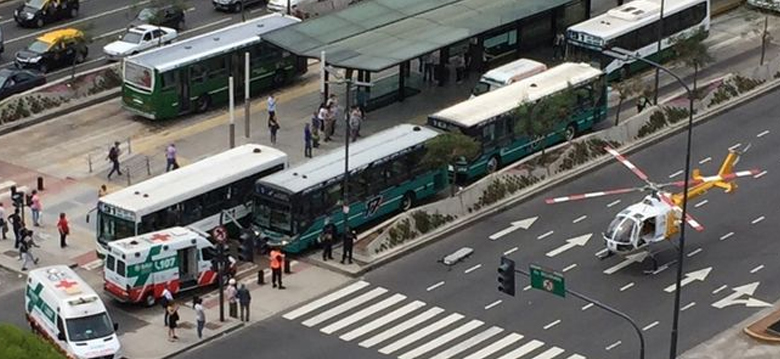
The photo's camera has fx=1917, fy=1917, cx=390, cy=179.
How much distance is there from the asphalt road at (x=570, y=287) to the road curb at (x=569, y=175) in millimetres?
286

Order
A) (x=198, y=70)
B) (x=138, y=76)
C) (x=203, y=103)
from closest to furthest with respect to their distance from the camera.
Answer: (x=138, y=76)
(x=198, y=70)
(x=203, y=103)

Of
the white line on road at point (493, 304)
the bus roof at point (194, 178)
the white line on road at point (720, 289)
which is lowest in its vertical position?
the white line on road at point (493, 304)

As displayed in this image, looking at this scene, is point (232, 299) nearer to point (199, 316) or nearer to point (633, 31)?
point (199, 316)

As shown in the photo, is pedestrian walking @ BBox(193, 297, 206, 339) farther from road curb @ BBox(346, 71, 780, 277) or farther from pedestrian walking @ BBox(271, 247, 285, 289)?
road curb @ BBox(346, 71, 780, 277)

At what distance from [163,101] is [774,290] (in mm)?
28581

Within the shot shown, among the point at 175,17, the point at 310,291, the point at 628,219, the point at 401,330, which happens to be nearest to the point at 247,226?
the point at 310,291

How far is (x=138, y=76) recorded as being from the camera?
82125mm

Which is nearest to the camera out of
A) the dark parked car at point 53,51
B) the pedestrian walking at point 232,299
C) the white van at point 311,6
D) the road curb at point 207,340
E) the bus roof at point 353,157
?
the road curb at point 207,340

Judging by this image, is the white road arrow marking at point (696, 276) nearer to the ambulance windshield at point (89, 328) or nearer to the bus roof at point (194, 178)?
the bus roof at point (194, 178)

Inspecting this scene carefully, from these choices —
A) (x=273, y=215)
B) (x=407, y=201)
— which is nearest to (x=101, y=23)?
(x=407, y=201)

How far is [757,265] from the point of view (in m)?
69.4

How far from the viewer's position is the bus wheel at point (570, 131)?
8081 centimetres

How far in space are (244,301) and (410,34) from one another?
22.3 m

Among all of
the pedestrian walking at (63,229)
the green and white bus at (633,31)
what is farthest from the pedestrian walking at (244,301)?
the green and white bus at (633,31)
